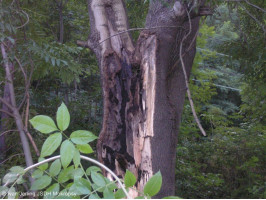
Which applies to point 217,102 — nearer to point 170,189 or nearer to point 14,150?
point 14,150

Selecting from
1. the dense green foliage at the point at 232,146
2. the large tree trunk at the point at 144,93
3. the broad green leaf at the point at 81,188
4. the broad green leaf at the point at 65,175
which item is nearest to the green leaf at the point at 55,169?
the broad green leaf at the point at 65,175

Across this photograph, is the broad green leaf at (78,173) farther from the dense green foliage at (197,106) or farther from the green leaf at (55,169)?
the dense green foliage at (197,106)

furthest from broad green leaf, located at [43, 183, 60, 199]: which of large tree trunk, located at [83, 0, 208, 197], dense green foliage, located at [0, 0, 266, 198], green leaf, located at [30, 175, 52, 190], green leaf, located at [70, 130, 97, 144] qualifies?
dense green foliage, located at [0, 0, 266, 198]

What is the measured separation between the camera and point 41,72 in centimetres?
414

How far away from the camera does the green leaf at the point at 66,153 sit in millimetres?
832

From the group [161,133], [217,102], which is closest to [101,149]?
[161,133]

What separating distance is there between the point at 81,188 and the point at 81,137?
0.46ft

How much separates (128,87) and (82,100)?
465cm

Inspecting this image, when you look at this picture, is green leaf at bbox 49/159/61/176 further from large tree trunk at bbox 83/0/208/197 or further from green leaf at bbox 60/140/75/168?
large tree trunk at bbox 83/0/208/197

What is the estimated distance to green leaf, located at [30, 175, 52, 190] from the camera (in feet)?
3.01

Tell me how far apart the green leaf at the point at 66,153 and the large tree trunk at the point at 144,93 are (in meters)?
1.73

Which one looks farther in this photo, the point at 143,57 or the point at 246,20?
the point at 246,20

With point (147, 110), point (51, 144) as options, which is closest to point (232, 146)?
point (147, 110)

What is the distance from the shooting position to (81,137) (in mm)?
871
